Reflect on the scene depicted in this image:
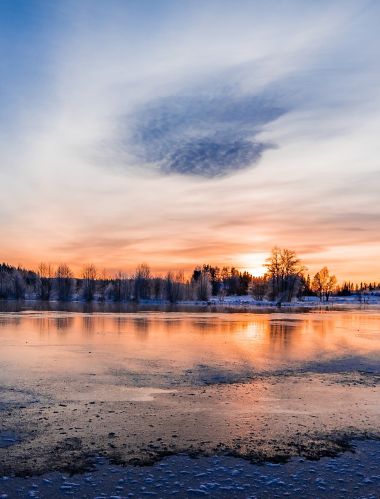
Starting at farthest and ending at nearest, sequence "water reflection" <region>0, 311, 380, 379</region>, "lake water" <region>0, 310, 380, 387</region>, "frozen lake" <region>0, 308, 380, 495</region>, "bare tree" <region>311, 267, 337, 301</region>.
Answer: "bare tree" <region>311, 267, 337, 301</region>, "water reflection" <region>0, 311, 380, 379</region>, "lake water" <region>0, 310, 380, 387</region>, "frozen lake" <region>0, 308, 380, 495</region>

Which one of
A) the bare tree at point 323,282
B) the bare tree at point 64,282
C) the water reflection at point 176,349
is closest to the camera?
Answer: the water reflection at point 176,349

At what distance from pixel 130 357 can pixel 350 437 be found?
1028cm

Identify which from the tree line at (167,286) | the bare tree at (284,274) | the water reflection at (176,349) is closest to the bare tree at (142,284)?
the tree line at (167,286)

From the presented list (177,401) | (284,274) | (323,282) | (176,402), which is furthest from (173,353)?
(323,282)

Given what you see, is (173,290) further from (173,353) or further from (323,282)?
(173,353)

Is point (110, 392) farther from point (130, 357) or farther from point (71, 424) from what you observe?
point (130, 357)

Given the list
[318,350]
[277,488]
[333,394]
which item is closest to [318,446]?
[277,488]

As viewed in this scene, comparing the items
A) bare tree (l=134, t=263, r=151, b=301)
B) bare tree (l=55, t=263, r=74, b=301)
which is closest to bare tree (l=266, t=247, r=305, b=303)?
bare tree (l=134, t=263, r=151, b=301)

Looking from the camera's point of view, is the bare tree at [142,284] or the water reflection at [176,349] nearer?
the water reflection at [176,349]

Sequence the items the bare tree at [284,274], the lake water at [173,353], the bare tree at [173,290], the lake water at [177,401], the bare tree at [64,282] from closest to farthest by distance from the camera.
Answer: the lake water at [177,401] < the lake water at [173,353] < the bare tree at [284,274] < the bare tree at [173,290] < the bare tree at [64,282]

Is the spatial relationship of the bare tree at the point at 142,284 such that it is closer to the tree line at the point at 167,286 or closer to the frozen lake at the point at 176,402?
the tree line at the point at 167,286

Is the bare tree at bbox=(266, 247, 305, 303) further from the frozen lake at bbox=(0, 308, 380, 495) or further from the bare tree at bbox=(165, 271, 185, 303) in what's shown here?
the frozen lake at bbox=(0, 308, 380, 495)

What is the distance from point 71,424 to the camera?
9.28 metres

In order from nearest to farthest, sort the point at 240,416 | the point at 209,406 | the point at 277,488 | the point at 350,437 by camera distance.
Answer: the point at 277,488 → the point at 350,437 → the point at 240,416 → the point at 209,406
